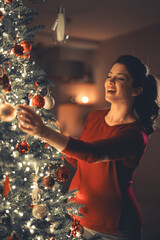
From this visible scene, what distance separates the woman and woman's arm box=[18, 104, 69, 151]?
0.21m

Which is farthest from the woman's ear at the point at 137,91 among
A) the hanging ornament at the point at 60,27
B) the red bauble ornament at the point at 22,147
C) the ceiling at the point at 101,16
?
the ceiling at the point at 101,16

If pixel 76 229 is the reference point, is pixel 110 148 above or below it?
above

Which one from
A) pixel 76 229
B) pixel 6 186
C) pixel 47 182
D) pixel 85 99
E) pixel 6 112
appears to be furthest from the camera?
pixel 85 99

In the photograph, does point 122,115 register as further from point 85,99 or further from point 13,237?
point 85,99

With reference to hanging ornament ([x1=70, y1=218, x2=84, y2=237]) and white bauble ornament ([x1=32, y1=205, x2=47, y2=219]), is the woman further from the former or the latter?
white bauble ornament ([x1=32, y1=205, x2=47, y2=219])

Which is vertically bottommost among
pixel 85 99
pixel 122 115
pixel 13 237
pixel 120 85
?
pixel 13 237

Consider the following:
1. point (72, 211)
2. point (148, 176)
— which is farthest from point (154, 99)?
point (148, 176)

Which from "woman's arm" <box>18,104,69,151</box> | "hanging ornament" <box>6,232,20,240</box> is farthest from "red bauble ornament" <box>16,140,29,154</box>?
"hanging ornament" <box>6,232,20,240</box>

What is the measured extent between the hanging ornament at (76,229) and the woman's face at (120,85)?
2.22ft

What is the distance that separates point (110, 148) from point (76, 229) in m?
0.48

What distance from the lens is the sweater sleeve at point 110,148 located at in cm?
112

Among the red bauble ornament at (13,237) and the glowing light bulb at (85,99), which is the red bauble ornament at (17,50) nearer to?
the red bauble ornament at (13,237)

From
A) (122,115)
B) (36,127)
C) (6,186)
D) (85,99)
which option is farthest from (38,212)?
(85,99)

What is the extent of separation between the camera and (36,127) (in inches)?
40.2
